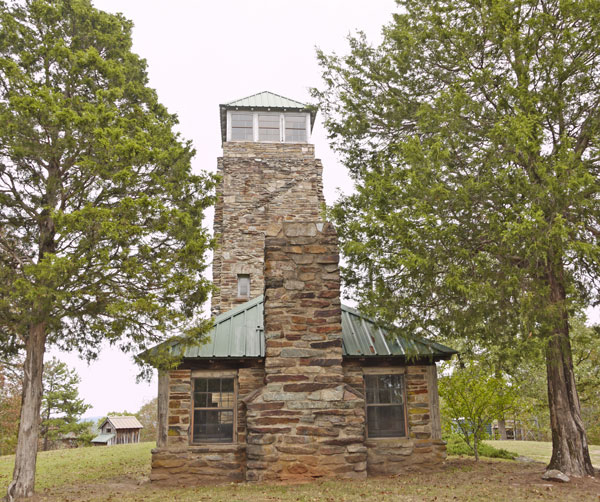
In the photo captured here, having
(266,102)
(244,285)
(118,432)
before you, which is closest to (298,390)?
(244,285)

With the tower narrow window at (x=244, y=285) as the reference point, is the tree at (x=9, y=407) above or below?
below

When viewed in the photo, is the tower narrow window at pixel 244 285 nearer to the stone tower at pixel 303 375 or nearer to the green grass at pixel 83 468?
the green grass at pixel 83 468

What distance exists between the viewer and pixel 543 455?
13727mm

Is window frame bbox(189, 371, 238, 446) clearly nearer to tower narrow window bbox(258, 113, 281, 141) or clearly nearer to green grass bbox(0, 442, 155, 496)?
green grass bbox(0, 442, 155, 496)

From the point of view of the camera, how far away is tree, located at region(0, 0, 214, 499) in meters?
7.83

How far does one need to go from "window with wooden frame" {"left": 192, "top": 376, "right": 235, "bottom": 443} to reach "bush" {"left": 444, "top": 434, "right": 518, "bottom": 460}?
7.33 metres

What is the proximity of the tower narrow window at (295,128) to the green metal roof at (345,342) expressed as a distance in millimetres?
10009

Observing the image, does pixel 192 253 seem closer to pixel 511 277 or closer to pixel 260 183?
pixel 511 277

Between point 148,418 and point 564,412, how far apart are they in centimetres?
3483

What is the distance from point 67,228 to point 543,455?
44.2 ft

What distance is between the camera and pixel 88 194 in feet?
28.4

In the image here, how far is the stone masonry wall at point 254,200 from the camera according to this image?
56.6ft

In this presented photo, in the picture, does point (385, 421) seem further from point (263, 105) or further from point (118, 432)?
point (118, 432)

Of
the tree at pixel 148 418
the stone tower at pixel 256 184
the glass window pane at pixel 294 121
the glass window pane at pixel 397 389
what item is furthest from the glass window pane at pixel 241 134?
the tree at pixel 148 418
